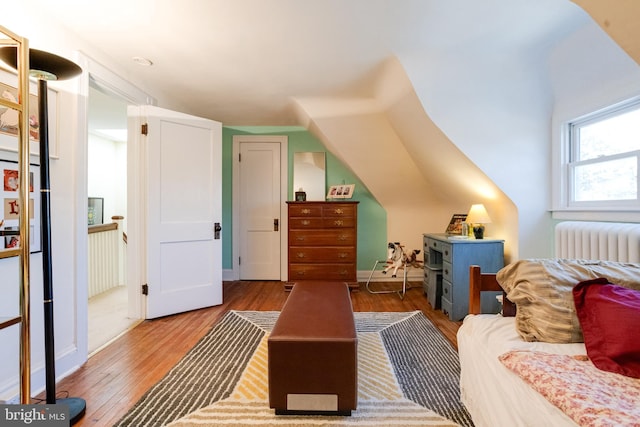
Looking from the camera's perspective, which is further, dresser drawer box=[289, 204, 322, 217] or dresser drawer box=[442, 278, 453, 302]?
dresser drawer box=[289, 204, 322, 217]

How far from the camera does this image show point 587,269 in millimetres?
1293

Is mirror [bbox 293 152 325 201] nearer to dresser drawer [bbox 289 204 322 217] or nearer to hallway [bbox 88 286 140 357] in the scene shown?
dresser drawer [bbox 289 204 322 217]

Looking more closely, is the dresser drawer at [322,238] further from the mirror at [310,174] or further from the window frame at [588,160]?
the window frame at [588,160]

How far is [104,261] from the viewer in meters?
3.50

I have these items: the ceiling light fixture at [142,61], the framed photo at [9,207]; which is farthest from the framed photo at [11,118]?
the ceiling light fixture at [142,61]

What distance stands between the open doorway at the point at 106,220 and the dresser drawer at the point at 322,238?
188 centimetres

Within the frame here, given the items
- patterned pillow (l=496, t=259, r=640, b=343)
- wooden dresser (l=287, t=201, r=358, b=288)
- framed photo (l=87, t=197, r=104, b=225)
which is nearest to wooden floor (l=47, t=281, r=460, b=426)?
wooden dresser (l=287, t=201, r=358, b=288)

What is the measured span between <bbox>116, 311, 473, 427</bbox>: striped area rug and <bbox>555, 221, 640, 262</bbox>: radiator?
1.18 m

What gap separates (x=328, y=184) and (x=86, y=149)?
9.25ft

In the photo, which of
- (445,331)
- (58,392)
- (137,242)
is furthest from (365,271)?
(58,392)

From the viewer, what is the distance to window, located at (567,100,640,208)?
6.15 feet

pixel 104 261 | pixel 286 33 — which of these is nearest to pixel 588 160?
pixel 286 33

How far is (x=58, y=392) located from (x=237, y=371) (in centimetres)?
102

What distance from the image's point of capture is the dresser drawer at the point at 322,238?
3.55 meters
